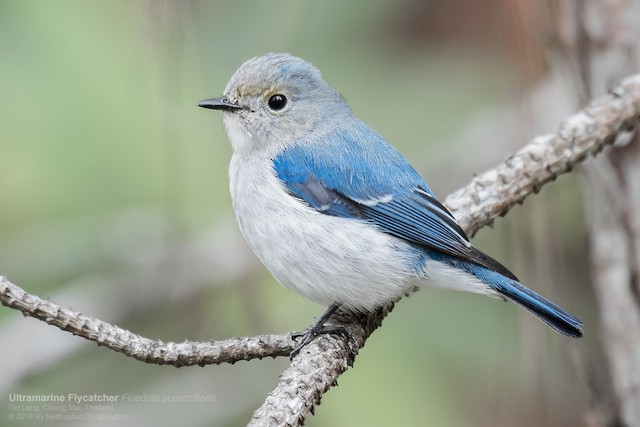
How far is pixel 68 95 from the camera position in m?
3.81

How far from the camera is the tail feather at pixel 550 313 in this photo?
2.53 m

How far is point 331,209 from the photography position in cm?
295

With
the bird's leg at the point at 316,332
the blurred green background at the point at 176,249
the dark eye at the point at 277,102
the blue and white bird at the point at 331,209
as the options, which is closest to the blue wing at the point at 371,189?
the blue and white bird at the point at 331,209

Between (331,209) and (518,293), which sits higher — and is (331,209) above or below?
above

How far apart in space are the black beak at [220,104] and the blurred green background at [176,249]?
1.13 feet

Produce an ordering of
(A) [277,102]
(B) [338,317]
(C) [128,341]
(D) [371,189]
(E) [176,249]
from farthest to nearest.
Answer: (E) [176,249], (A) [277,102], (D) [371,189], (B) [338,317], (C) [128,341]

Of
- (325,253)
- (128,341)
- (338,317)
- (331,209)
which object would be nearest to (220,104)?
(331,209)

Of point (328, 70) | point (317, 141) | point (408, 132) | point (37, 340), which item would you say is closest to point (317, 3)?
point (328, 70)

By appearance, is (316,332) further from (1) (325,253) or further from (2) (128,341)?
(2) (128,341)

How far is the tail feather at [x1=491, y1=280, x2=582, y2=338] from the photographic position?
2531mm

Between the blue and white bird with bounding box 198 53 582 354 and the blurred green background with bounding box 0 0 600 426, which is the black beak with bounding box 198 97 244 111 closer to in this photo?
the blue and white bird with bounding box 198 53 582 354

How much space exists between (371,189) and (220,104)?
2.18 ft

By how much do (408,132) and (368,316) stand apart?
1649 millimetres

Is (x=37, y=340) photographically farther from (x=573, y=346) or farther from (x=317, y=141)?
(x=573, y=346)
